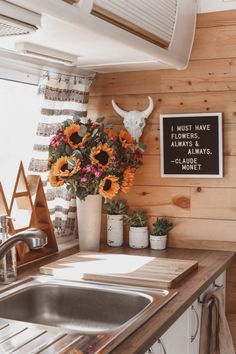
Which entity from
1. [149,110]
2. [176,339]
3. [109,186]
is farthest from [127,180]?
[176,339]

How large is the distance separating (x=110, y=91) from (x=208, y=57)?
50 cm

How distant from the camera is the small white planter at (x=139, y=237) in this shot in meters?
2.65

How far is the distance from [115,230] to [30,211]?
0.47m

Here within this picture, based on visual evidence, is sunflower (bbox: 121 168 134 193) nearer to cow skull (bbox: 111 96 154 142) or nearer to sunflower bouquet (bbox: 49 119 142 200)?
sunflower bouquet (bbox: 49 119 142 200)

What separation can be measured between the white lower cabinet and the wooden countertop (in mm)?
71

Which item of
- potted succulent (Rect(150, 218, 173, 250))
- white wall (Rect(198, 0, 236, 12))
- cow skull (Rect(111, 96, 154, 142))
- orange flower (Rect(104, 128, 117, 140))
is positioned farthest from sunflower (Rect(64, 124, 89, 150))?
white wall (Rect(198, 0, 236, 12))

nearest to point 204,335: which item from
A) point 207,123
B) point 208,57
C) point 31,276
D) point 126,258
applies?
point 126,258

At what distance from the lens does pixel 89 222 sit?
2.57m

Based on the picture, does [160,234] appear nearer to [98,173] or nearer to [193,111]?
[98,173]

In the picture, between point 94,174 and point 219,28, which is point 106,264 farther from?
point 219,28

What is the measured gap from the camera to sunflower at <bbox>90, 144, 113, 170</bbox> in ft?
7.84

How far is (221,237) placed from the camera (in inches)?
102

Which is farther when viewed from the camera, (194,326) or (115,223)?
(115,223)

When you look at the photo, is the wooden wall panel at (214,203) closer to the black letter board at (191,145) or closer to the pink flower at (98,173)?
the black letter board at (191,145)
